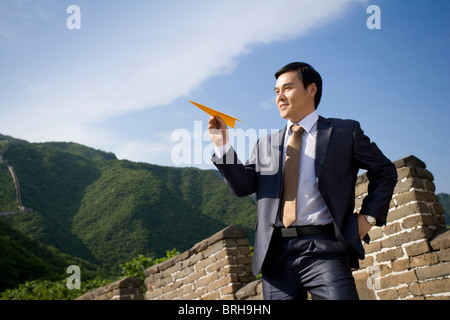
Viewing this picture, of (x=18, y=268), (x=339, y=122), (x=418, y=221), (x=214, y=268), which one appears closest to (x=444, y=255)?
(x=418, y=221)

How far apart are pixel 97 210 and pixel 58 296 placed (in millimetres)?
34957

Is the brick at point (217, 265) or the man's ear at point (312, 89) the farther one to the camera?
the brick at point (217, 265)

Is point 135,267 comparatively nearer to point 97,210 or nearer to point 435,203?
point 435,203

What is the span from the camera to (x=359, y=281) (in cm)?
396

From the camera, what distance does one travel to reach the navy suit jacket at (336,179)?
206cm

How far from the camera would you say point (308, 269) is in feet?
6.54

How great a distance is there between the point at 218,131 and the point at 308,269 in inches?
32.2

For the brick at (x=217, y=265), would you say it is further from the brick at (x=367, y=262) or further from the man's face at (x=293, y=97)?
the man's face at (x=293, y=97)

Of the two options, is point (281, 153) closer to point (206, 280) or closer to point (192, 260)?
point (206, 280)

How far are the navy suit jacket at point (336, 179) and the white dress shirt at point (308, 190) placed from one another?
0.14 ft

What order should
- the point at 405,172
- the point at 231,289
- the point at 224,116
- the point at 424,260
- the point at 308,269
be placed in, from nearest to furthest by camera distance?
the point at 308,269 → the point at 224,116 → the point at 424,260 → the point at 405,172 → the point at 231,289

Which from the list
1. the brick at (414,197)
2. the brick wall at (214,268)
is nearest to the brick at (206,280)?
the brick wall at (214,268)

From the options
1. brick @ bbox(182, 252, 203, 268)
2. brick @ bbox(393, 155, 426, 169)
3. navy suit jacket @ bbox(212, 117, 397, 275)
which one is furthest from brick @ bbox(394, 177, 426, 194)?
brick @ bbox(182, 252, 203, 268)
